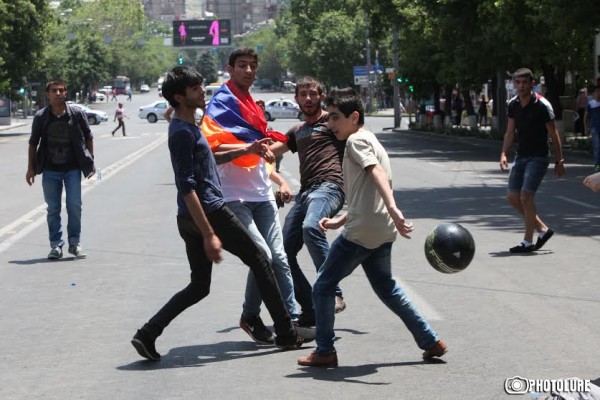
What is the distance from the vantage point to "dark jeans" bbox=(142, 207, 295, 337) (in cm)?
786

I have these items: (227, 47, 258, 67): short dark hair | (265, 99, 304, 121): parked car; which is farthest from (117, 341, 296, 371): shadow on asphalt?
(265, 99, 304, 121): parked car

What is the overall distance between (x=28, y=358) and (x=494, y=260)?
5789 millimetres

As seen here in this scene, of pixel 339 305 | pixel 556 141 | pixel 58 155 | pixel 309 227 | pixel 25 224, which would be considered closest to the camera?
pixel 309 227

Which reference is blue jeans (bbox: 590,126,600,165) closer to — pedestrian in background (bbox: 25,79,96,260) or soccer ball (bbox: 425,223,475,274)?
pedestrian in background (bbox: 25,79,96,260)

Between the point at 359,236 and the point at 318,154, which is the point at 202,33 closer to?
the point at 318,154

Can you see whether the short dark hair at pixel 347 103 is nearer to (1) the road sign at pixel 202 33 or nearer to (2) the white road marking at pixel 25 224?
(2) the white road marking at pixel 25 224

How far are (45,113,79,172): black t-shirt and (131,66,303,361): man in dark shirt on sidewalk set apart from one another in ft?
17.8

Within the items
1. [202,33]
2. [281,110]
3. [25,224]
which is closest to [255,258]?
[25,224]

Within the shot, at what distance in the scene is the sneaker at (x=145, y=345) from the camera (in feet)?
25.6

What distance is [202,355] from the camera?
8062 millimetres

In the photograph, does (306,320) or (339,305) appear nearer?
(306,320)

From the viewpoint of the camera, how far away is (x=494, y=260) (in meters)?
12.6

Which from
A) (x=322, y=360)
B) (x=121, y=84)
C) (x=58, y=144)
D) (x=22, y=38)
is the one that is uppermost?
(x=22, y=38)

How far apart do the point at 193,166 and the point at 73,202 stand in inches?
230
